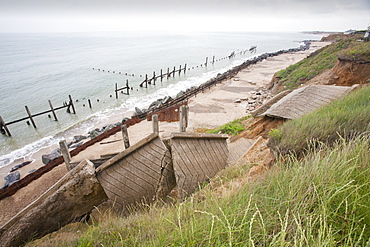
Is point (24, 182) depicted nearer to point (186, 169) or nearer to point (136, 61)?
point (186, 169)

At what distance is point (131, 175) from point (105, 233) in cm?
183

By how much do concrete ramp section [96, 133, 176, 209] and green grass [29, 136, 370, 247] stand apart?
1736mm

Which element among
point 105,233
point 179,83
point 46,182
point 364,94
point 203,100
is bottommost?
point 179,83

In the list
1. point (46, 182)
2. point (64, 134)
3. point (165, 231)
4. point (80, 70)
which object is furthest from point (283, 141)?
point (80, 70)

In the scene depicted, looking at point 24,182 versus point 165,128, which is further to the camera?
point 165,128

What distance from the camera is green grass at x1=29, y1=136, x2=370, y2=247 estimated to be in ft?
4.39

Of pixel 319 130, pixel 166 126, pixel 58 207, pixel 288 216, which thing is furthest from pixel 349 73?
pixel 58 207

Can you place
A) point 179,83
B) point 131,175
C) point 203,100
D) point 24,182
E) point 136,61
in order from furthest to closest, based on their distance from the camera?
point 136,61 → point 179,83 → point 203,100 → point 24,182 → point 131,175

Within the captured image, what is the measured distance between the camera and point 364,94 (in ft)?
16.4

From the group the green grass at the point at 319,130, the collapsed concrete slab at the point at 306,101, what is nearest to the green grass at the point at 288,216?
the green grass at the point at 319,130

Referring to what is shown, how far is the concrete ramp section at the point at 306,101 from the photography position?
6301 mm

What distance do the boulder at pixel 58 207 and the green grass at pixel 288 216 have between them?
1.68m

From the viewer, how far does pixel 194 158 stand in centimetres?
458

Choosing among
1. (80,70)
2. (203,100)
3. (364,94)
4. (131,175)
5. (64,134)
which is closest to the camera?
(131,175)
